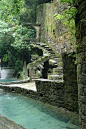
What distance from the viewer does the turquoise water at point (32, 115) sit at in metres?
4.19

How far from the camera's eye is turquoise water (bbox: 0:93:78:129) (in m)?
4.19

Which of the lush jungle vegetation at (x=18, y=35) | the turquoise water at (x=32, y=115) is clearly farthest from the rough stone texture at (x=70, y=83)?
the lush jungle vegetation at (x=18, y=35)

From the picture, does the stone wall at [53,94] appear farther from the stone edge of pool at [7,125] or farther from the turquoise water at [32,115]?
the stone edge of pool at [7,125]

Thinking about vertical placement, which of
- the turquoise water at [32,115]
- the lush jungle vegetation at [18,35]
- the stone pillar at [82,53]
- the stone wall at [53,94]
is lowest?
the turquoise water at [32,115]

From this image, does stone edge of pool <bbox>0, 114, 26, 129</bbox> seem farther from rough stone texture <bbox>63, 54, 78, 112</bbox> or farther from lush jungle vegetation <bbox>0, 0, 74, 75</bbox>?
lush jungle vegetation <bbox>0, 0, 74, 75</bbox>

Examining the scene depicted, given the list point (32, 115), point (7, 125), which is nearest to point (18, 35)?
point (32, 115)

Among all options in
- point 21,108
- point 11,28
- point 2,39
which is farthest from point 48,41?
point 21,108

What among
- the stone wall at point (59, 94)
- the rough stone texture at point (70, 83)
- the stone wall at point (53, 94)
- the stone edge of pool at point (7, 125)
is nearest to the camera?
the stone edge of pool at point (7, 125)

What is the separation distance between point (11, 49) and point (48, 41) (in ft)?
24.1

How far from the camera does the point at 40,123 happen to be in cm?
439

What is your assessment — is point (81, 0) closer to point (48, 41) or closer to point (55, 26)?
point (55, 26)

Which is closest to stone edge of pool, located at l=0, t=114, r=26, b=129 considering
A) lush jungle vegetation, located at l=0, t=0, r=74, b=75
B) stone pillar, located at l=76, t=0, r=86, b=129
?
stone pillar, located at l=76, t=0, r=86, b=129

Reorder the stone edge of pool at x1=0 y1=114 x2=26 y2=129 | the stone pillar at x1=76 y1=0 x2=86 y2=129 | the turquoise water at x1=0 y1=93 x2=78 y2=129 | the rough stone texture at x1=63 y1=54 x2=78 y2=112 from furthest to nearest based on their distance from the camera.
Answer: the rough stone texture at x1=63 y1=54 x2=78 y2=112 < the turquoise water at x1=0 y1=93 x2=78 y2=129 < the stone pillar at x1=76 y1=0 x2=86 y2=129 < the stone edge of pool at x1=0 y1=114 x2=26 y2=129

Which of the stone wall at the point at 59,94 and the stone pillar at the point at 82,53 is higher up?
the stone pillar at the point at 82,53
